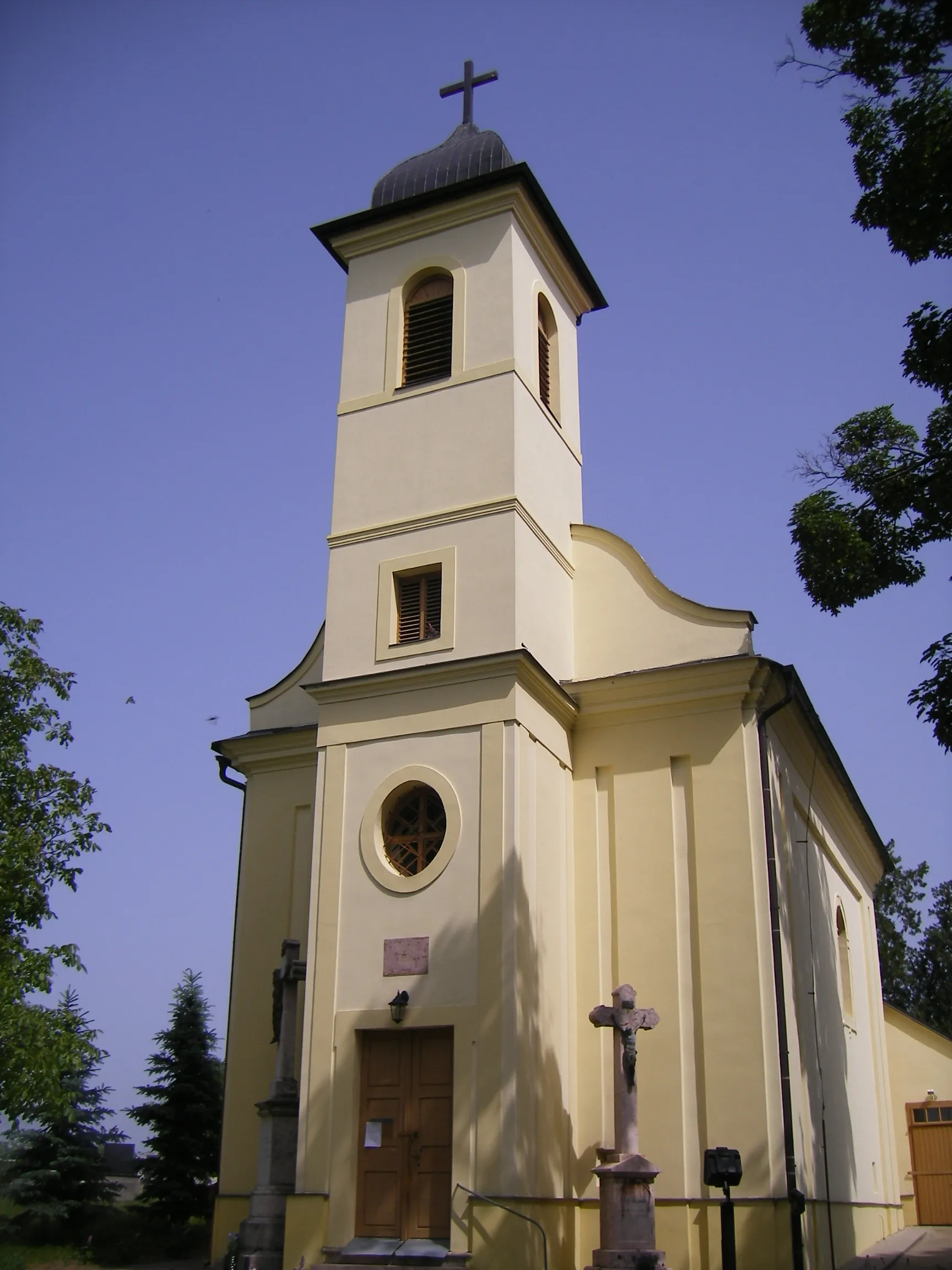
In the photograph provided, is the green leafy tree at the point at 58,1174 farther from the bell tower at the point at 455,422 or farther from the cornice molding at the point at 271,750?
the bell tower at the point at 455,422

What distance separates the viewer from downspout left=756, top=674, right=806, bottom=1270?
1367 centimetres

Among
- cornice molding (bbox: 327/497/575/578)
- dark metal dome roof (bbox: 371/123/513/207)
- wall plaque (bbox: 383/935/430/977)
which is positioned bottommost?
A: wall plaque (bbox: 383/935/430/977)

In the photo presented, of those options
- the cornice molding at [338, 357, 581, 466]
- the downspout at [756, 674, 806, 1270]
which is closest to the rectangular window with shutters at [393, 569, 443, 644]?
the cornice molding at [338, 357, 581, 466]

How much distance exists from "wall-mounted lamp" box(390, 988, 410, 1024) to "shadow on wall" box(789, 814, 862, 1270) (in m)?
4.70

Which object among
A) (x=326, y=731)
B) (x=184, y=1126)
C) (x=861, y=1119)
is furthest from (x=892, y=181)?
(x=184, y=1126)

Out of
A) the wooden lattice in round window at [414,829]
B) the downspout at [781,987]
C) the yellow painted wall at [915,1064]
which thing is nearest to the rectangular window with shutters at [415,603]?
the wooden lattice in round window at [414,829]

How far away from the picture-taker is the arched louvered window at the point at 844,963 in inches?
832

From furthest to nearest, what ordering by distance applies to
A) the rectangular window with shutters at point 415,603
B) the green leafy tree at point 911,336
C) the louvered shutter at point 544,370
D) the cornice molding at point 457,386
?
1. the louvered shutter at point 544,370
2. the cornice molding at point 457,386
3. the rectangular window with shutters at point 415,603
4. the green leafy tree at point 911,336

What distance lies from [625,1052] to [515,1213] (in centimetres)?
196

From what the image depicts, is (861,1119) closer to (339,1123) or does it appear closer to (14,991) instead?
(339,1123)

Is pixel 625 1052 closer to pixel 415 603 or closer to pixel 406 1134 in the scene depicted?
pixel 406 1134

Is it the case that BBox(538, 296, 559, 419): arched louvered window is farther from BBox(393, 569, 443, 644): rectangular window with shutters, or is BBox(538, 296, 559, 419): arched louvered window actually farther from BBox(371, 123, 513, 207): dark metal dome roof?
BBox(393, 569, 443, 644): rectangular window with shutters

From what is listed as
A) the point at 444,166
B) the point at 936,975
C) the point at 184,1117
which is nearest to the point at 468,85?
the point at 444,166

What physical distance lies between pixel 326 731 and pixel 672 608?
15.9 ft
